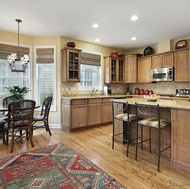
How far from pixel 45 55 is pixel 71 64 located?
2.78ft

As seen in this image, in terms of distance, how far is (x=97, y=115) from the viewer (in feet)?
15.6

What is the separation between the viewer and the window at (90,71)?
5.19 m

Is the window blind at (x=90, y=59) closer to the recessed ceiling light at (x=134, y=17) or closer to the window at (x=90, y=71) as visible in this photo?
the window at (x=90, y=71)

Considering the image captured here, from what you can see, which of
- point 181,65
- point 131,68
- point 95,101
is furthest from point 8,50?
point 181,65

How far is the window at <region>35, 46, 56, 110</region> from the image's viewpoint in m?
4.61

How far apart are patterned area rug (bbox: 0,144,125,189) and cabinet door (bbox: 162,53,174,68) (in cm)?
391

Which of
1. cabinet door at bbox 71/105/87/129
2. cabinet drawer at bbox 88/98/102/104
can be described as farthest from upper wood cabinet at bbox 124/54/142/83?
cabinet door at bbox 71/105/87/129

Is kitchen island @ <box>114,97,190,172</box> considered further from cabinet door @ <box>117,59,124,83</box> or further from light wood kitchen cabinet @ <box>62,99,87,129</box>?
cabinet door @ <box>117,59,124,83</box>

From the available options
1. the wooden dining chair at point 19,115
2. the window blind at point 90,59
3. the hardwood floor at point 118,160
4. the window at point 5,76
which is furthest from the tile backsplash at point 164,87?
the window at point 5,76

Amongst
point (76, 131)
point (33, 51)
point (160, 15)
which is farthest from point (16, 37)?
point (160, 15)

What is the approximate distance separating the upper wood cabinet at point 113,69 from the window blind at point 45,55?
2.02 m

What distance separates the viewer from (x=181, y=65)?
4500 millimetres

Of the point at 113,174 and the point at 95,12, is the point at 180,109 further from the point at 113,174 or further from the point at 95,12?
the point at 95,12

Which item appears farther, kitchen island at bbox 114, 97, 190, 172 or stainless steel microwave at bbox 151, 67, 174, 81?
stainless steel microwave at bbox 151, 67, 174, 81
